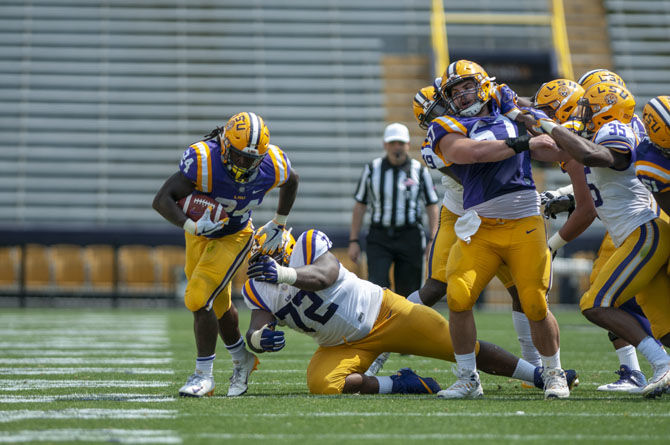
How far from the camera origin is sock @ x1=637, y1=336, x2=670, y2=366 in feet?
13.9

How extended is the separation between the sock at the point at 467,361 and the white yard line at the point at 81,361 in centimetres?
259

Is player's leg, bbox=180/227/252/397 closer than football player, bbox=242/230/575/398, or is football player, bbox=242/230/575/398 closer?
football player, bbox=242/230/575/398

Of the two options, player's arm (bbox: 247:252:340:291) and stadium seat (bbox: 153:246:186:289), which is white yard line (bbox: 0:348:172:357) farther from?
stadium seat (bbox: 153:246:186:289)

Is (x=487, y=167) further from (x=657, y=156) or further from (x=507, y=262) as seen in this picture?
(x=657, y=156)

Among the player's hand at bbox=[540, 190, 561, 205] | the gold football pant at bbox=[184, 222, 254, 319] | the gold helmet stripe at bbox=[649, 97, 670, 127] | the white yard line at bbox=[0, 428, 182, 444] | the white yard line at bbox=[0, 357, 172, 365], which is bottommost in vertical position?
the white yard line at bbox=[0, 357, 172, 365]

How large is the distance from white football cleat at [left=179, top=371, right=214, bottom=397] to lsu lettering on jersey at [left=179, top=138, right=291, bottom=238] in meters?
0.76

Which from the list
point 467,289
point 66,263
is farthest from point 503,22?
point 467,289

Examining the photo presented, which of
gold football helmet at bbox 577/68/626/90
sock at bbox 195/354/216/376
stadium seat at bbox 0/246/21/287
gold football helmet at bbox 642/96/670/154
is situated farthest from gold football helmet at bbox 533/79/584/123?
stadium seat at bbox 0/246/21/287

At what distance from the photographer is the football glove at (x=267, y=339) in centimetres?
427

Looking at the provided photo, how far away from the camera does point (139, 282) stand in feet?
44.3

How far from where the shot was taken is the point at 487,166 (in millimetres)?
4477

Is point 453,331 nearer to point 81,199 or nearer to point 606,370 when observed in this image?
point 606,370

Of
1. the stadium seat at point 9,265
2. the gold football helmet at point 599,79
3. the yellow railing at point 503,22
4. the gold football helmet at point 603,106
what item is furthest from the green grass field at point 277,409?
the yellow railing at point 503,22

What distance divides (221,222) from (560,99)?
6.52 ft
